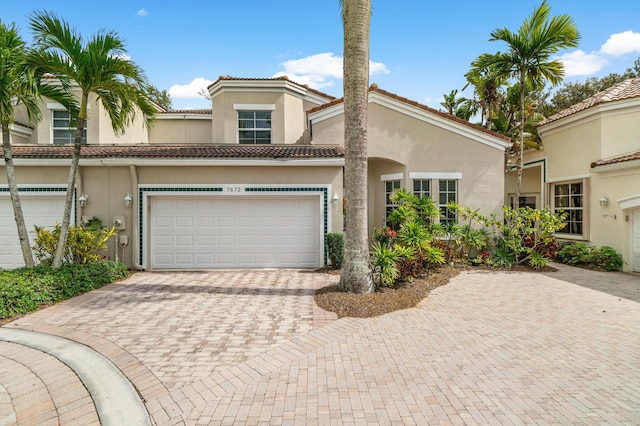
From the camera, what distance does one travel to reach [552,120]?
14539mm

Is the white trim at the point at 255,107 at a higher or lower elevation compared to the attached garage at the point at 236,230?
higher

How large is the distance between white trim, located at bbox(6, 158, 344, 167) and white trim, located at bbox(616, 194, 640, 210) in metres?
9.82

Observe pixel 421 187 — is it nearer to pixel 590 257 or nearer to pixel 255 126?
pixel 590 257

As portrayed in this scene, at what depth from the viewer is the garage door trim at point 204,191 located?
1092 centimetres

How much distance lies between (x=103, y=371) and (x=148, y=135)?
15.9m

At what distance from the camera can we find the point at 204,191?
36.1 ft

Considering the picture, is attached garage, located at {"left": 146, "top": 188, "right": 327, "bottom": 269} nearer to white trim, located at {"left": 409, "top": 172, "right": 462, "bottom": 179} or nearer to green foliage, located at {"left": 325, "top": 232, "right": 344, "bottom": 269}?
green foliage, located at {"left": 325, "top": 232, "right": 344, "bottom": 269}

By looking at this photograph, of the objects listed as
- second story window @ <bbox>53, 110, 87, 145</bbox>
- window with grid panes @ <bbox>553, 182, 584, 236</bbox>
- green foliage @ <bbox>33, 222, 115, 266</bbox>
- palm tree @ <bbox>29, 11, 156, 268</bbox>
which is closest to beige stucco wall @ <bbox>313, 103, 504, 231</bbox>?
window with grid panes @ <bbox>553, 182, 584, 236</bbox>

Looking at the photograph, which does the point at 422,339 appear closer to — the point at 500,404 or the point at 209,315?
the point at 500,404

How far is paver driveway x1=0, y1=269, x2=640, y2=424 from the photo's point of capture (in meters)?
3.60

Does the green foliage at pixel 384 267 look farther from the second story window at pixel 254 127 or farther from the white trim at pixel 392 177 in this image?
the second story window at pixel 254 127

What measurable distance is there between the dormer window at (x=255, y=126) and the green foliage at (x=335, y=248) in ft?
22.8

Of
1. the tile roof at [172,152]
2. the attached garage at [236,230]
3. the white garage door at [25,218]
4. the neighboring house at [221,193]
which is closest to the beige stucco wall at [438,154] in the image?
the neighboring house at [221,193]

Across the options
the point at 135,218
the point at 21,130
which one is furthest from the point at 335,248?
the point at 21,130
